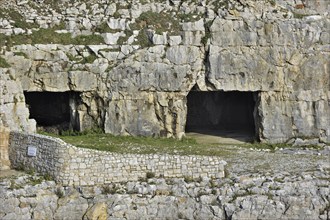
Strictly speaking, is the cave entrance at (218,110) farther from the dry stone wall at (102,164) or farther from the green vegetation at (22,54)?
the dry stone wall at (102,164)

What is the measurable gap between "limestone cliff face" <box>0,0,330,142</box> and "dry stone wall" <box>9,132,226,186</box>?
7.68 m

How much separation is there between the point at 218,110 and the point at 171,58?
10701 mm

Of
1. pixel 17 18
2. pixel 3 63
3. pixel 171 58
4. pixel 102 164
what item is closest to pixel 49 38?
pixel 17 18

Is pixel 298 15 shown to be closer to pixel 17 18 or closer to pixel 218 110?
pixel 218 110

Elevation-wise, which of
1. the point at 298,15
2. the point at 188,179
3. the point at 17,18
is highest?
the point at 298,15

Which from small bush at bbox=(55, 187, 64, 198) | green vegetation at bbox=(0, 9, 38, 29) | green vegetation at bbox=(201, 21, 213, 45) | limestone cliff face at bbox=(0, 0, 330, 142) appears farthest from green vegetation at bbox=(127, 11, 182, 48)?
small bush at bbox=(55, 187, 64, 198)

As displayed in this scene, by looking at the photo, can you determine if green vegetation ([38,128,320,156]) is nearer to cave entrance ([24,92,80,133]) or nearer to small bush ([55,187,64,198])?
cave entrance ([24,92,80,133])

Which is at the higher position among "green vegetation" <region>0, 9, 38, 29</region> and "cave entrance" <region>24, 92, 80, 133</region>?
"green vegetation" <region>0, 9, 38, 29</region>

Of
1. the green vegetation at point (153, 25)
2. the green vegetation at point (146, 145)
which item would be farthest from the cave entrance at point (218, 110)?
the green vegetation at point (153, 25)

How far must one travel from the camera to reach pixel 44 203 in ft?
74.1

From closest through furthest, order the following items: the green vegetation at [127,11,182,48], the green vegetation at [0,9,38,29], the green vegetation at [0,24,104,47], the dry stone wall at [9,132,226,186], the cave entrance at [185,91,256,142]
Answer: the dry stone wall at [9,132,226,186], the green vegetation at [0,24,104,47], the green vegetation at [0,9,38,29], the green vegetation at [127,11,182,48], the cave entrance at [185,91,256,142]

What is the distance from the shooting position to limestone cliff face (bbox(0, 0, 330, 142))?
32.1 metres

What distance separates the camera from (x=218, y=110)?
42125mm

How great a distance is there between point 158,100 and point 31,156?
9489mm
